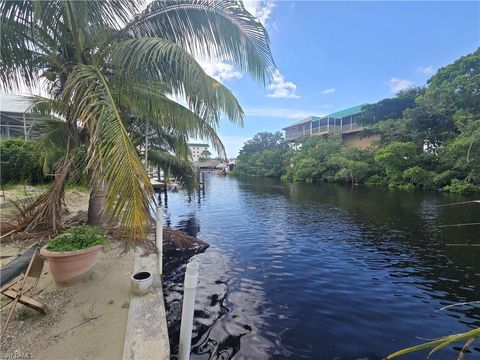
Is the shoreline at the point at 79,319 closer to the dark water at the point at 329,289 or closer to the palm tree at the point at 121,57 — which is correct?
the palm tree at the point at 121,57

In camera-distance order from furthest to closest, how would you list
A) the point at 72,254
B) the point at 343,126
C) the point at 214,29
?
1. the point at 343,126
2. the point at 214,29
3. the point at 72,254

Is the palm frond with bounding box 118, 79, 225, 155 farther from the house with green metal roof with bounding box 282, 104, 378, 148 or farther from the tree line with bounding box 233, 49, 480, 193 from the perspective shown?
the house with green metal roof with bounding box 282, 104, 378, 148

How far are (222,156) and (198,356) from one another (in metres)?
4.21

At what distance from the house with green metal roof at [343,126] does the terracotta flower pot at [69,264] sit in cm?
3550

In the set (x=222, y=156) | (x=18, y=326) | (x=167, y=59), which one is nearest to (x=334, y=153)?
(x=222, y=156)

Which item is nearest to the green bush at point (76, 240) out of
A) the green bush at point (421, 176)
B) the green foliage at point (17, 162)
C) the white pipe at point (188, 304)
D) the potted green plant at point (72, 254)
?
the potted green plant at point (72, 254)

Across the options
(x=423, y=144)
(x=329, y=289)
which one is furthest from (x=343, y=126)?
(x=329, y=289)

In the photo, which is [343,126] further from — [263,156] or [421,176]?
[421,176]

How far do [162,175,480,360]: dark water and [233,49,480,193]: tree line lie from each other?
37.5 feet

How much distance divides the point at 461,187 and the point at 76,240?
2595 cm

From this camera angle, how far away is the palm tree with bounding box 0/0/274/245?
4207mm

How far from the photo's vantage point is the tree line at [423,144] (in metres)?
20.6

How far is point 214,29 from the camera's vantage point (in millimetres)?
5086

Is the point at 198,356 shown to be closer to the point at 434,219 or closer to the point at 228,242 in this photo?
the point at 228,242
